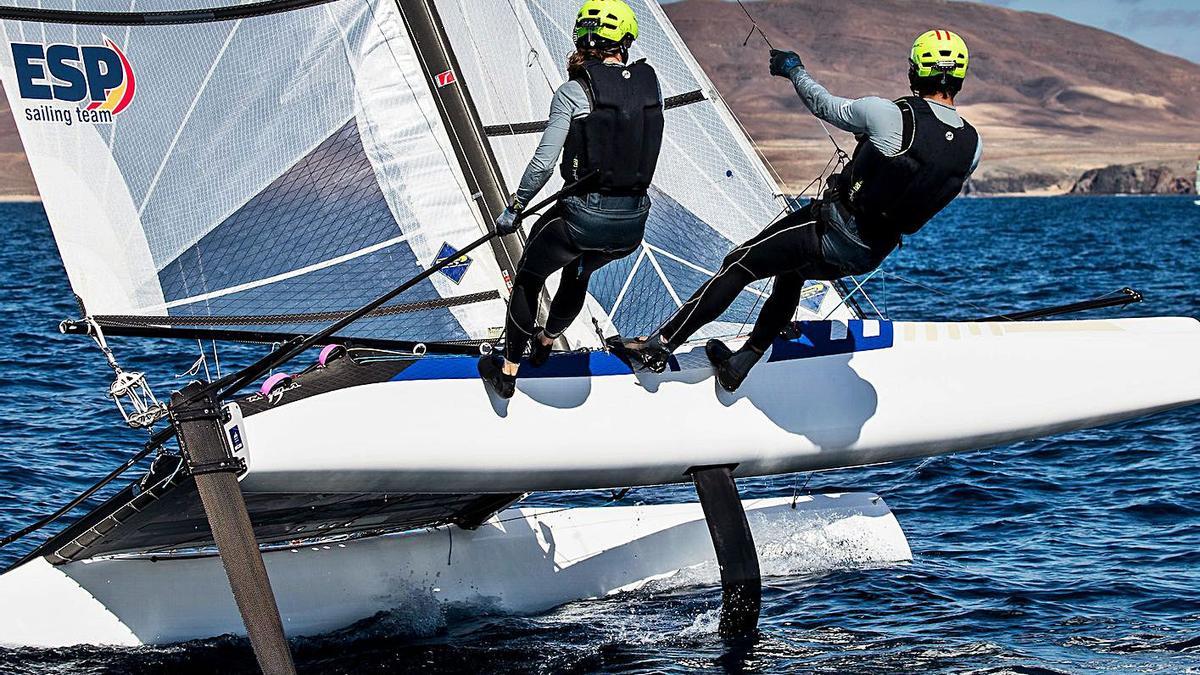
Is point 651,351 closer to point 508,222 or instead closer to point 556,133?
point 508,222

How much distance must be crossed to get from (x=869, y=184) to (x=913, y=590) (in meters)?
2.66

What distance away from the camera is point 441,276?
775 cm

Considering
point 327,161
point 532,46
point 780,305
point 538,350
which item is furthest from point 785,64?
point 327,161

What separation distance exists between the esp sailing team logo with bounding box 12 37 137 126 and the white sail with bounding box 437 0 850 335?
1880 millimetres

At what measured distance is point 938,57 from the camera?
616 centimetres

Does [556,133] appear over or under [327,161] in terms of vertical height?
under

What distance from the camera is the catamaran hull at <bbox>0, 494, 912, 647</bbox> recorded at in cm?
713

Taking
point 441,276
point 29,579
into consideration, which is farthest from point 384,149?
point 29,579

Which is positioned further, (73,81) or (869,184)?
(73,81)

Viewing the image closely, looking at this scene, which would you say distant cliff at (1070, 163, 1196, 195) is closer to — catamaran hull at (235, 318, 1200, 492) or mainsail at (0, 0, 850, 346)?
catamaran hull at (235, 318, 1200, 492)

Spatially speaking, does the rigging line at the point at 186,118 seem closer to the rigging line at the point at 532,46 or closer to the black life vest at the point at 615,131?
the rigging line at the point at 532,46

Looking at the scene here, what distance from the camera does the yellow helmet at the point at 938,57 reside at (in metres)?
6.16

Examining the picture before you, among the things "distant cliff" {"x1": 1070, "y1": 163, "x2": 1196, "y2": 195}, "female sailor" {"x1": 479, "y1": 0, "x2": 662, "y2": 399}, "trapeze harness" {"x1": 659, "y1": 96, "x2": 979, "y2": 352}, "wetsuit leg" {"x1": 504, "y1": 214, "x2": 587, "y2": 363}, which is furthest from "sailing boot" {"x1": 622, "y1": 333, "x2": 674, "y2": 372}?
"distant cliff" {"x1": 1070, "y1": 163, "x2": 1196, "y2": 195}

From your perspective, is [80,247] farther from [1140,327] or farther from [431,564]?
[1140,327]
